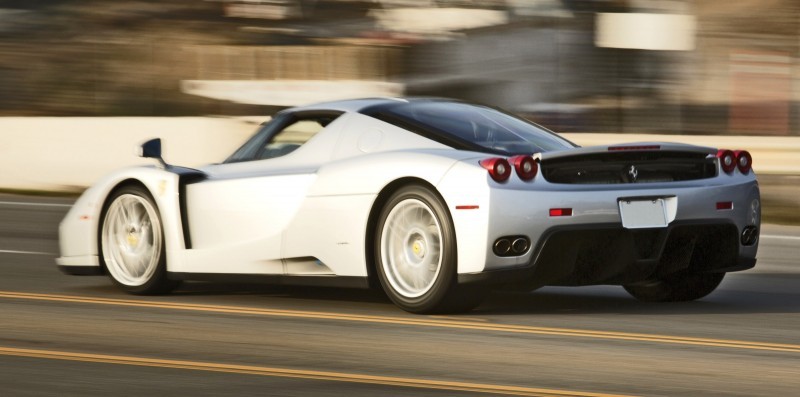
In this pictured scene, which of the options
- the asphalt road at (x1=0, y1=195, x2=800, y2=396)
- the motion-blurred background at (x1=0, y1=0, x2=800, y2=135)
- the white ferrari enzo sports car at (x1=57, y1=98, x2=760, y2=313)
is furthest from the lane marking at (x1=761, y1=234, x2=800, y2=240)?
the white ferrari enzo sports car at (x1=57, y1=98, x2=760, y2=313)

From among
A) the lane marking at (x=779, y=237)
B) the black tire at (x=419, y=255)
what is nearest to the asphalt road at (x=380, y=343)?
the black tire at (x=419, y=255)

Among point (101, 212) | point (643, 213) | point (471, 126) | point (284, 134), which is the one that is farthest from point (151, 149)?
point (643, 213)

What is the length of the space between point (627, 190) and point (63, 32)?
27.7 meters

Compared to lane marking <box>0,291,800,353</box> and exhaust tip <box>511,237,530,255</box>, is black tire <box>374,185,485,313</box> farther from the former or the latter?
exhaust tip <box>511,237,530,255</box>

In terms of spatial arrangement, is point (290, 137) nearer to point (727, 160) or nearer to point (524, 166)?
point (524, 166)

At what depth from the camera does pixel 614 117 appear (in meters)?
18.4

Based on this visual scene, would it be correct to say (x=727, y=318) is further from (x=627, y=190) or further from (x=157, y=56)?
(x=157, y=56)

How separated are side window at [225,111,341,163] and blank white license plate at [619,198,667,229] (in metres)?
1.78

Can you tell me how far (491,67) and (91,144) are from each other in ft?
18.0

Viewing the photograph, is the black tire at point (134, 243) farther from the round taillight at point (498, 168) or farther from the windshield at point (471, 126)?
the round taillight at point (498, 168)

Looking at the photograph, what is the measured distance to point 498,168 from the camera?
712 centimetres

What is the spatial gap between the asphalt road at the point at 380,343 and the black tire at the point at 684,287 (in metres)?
0.09

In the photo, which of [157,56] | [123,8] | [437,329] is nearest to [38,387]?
[437,329]

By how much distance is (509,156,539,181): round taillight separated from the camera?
23.5ft
